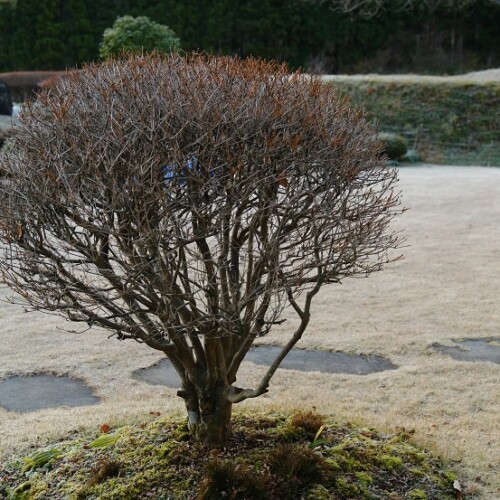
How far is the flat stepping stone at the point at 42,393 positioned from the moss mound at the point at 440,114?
17239 mm

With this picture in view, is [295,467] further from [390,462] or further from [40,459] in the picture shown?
[40,459]

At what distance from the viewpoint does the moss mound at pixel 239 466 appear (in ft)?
13.8

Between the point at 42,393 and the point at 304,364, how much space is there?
8.06ft

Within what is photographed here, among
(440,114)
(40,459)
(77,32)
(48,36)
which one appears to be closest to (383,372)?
(40,459)

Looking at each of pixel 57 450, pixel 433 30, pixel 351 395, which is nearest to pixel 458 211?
pixel 351 395

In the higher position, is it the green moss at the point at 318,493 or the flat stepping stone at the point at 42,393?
the green moss at the point at 318,493

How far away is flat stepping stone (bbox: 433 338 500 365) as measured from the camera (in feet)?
23.7

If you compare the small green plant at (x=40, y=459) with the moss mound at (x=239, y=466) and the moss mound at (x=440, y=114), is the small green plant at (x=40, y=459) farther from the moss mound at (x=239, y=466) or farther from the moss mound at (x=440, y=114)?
the moss mound at (x=440, y=114)

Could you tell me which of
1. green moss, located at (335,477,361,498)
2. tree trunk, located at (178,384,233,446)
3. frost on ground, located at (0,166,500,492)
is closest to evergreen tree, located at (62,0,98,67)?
frost on ground, located at (0,166,500,492)

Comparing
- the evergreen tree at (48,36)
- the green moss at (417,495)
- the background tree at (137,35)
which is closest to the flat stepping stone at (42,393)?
the green moss at (417,495)

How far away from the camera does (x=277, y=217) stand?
385 centimetres

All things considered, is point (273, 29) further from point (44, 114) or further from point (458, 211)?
point (44, 114)

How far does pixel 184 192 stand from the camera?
356cm

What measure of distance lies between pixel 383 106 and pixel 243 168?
21.1 metres
